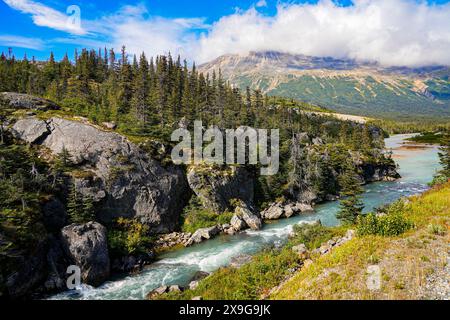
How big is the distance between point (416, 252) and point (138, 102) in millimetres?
59770

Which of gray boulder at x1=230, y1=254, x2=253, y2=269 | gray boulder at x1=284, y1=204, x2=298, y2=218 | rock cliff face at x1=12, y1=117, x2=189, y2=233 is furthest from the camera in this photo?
gray boulder at x1=284, y1=204, x2=298, y2=218

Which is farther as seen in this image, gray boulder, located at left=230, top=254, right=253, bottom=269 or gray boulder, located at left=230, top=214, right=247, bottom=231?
gray boulder, located at left=230, top=214, right=247, bottom=231

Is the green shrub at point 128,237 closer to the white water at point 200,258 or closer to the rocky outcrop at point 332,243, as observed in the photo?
the white water at point 200,258

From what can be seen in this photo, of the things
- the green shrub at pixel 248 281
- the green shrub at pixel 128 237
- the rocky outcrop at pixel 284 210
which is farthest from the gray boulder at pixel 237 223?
the green shrub at pixel 248 281

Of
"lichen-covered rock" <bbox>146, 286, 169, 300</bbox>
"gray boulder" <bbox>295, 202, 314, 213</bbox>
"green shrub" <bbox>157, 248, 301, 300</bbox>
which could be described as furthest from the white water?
"green shrub" <bbox>157, 248, 301, 300</bbox>

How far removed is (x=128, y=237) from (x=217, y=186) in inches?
693

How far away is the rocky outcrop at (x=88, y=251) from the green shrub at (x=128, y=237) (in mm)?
2574

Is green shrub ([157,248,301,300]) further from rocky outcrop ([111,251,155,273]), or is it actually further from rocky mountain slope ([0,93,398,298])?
rocky mountain slope ([0,93,398,298])

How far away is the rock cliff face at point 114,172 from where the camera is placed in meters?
40.7

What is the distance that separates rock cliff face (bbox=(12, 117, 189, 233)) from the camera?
40656 millimetres

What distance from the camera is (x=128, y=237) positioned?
3762cm

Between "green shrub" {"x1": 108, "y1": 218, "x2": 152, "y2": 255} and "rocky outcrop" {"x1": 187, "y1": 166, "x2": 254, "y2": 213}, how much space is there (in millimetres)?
11326

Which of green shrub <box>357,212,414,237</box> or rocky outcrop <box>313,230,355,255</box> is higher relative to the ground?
green shrub <box>357,212,414,237</box>

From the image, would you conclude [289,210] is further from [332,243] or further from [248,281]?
[248,281]
